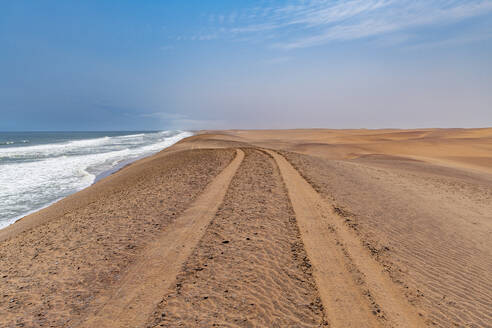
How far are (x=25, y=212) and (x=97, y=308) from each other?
10.9 m

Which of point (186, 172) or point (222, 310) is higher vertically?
point (186, 172)

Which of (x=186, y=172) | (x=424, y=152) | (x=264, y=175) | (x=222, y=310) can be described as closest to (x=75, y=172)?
(x=186, y=172)

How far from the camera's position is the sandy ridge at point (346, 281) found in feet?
13.0

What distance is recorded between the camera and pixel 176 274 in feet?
16.0

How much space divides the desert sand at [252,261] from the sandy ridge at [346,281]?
0.9 inches

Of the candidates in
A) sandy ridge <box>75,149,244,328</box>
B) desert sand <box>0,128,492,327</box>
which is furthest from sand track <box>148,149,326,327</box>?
sandy ridge <box>75,149,244,328</box>

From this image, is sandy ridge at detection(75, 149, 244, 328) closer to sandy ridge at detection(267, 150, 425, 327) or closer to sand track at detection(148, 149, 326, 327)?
sand track at detection(148, 149, 326, 327)

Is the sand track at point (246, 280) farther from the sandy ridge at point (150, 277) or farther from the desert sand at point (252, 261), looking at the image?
the sandy ridge at point (150, 277)

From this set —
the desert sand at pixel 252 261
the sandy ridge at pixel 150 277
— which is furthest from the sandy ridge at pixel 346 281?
the sandy ridge at pixel 150 277

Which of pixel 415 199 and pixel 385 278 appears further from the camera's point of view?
pixel 415 199

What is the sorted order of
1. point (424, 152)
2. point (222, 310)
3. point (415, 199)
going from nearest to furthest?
point (222, 310) → point (415, 199) → point (424, 152)

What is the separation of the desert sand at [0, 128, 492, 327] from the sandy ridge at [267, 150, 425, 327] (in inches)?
0.9

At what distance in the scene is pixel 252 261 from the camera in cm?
531

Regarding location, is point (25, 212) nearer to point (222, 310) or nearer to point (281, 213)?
point (281, 213)
